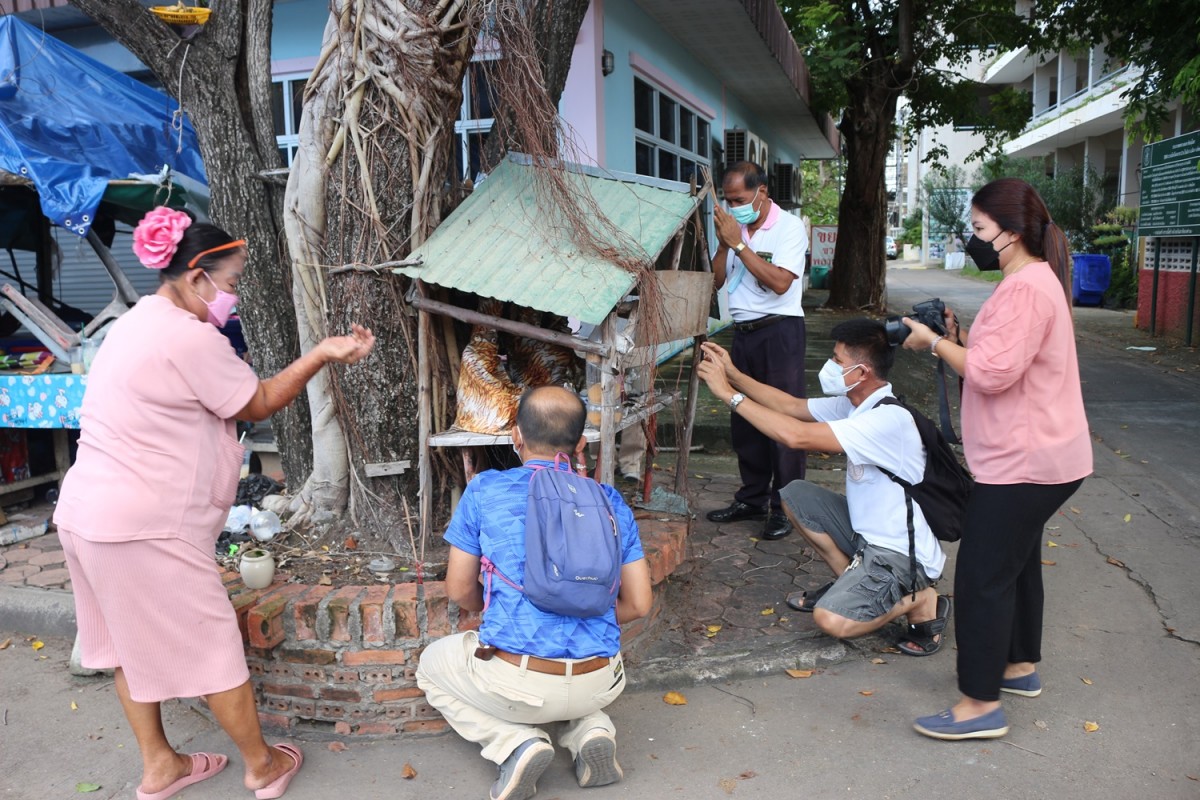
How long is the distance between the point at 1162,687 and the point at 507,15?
3406 mm

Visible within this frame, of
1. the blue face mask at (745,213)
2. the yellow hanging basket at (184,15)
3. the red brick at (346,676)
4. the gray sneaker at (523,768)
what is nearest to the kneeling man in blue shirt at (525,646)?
the gray sneaker at (523,768)

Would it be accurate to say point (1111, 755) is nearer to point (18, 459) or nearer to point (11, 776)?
point (11, 776)

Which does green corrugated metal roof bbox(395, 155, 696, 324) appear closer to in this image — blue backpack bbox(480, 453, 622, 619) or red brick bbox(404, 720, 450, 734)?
blue backpack bbox(480, 453, 622, 619)

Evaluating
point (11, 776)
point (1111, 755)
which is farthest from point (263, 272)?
point (1111, 755)

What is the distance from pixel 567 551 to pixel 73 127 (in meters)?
5.51

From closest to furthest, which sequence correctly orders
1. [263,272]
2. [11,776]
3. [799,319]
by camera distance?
[11,776]
[263,272]
[799,319]

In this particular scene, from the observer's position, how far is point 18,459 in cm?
566

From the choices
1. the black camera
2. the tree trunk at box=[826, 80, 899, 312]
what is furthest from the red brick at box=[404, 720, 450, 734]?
the tree trunk at box=[826, 80, 899, 312]

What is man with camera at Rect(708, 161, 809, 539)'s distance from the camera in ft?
14.6

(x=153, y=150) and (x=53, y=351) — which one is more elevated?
(x=153, y=150)

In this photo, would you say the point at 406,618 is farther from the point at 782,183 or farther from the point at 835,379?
the point at 782,183

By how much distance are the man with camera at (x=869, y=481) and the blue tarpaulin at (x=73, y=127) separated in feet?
14.0

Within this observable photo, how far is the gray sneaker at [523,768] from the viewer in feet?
8.53

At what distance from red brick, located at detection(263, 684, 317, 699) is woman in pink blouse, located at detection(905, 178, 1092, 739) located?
2056mm
